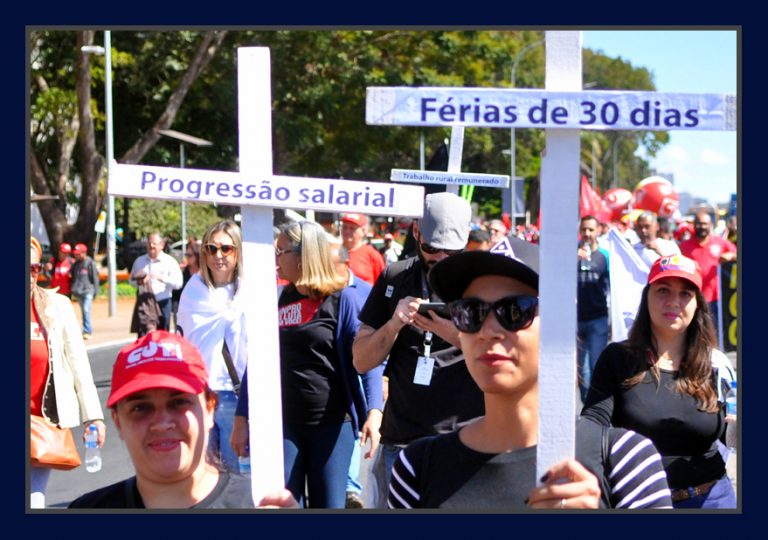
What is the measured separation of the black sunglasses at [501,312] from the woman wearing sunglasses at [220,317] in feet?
11.4

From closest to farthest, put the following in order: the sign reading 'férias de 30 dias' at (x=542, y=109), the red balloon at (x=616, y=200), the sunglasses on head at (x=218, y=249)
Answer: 1. the sign reading 'férias de 30 dias' at (x=542, y=109)
2. the sunglasses on head at (x=218, y=249)
3. the red balloon at (x=616, y=200)

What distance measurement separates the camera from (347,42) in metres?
30.7

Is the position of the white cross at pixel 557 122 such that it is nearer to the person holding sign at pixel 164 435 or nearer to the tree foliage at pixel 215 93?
the person holding sign at pixel 164 435

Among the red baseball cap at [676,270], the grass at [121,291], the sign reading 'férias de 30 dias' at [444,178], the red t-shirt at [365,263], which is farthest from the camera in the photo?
the grass at [121,291]

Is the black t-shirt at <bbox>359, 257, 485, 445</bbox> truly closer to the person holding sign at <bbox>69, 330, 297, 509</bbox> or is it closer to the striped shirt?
the person holding sign at <bbox>69, 330, 297, 509</bbox>

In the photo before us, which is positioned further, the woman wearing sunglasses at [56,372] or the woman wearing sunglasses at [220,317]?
the woman wearing sunglasses at [220,317]

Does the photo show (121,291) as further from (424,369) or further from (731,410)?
(731,410)

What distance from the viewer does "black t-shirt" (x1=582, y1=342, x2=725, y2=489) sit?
12.9 feet

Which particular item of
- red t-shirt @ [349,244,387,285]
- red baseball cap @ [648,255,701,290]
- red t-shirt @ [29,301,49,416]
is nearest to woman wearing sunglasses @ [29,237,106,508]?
red t-shirt @ [29,301,49,416]

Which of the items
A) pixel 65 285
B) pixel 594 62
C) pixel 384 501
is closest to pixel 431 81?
pixel 65 285

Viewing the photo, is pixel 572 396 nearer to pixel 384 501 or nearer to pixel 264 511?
pixel 264 511

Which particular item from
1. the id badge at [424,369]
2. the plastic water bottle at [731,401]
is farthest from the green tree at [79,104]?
the plastic water bottle at [731,401]

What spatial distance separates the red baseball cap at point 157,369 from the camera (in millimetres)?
2684

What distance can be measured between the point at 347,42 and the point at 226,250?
25228mm
